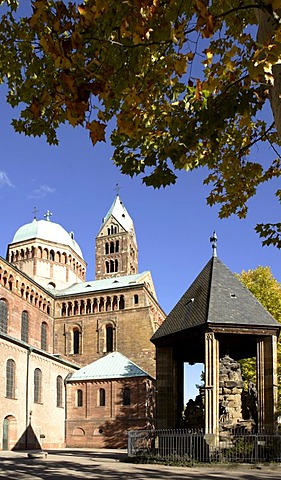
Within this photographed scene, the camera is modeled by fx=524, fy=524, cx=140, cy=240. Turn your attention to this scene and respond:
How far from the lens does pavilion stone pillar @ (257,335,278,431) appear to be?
19.5m

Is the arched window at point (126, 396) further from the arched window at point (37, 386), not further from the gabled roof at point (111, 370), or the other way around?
the arched window at point (37, 386)

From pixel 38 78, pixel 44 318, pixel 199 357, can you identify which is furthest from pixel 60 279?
pixel 38 78

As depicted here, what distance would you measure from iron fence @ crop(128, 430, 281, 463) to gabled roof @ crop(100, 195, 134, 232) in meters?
49.8

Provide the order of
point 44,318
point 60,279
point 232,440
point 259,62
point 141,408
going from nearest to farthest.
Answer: point 259,62 < point 232,440 < point 141,408 < point 44,318 < point 60,279

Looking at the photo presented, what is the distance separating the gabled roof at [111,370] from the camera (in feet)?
131

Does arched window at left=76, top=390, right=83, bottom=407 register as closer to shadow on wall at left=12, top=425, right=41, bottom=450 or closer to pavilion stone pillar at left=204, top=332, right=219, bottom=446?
shadow on wall at left=12, top=425, right=41, bottom=450

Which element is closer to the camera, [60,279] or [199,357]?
[199,357]

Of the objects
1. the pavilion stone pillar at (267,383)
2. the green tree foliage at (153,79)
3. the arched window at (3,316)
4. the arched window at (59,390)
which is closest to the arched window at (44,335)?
the arched window at (59,390)

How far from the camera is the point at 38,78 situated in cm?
803

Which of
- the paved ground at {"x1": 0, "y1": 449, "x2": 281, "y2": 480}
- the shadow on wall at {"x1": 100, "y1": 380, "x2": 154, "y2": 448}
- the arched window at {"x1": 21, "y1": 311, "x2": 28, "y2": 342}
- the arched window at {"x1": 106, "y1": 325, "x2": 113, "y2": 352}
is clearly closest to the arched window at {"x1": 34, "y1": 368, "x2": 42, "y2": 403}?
the shadow on wall at {"x1": 100, "y1": 380, "x2": 154, "y2": 448}

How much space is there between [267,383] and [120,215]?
52219 mm

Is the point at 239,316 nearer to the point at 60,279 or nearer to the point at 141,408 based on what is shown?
the point at 141,408

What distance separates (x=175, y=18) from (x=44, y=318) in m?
45.9

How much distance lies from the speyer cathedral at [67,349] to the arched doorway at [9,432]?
2.3 inches
